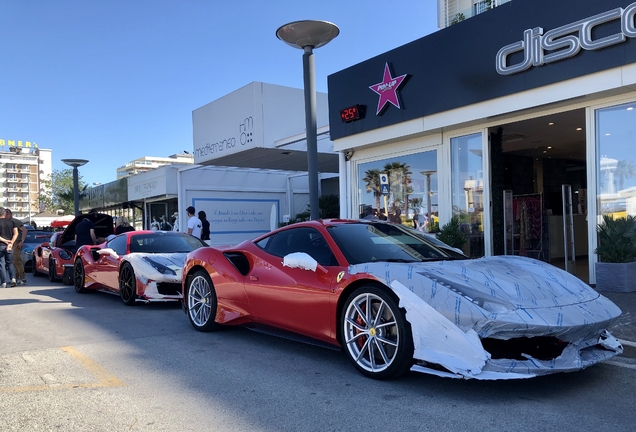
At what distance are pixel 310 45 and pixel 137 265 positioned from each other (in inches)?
182

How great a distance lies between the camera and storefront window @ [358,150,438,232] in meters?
11.0

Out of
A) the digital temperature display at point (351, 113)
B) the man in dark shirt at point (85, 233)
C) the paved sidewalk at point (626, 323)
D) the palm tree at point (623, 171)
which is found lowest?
the paved sidewalk at point (626, 323)

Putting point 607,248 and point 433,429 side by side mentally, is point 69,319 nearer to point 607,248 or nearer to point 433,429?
point 433,429

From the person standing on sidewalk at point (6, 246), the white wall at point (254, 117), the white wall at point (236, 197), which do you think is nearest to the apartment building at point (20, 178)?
the white wall at point (236, 197)

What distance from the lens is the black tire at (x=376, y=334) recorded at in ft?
12.6

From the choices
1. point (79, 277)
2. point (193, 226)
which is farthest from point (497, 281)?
point (193, 226)

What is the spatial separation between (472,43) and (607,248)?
4152 millimetres

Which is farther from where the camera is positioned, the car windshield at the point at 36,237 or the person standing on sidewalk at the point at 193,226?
the car windshield at the point at 36,237

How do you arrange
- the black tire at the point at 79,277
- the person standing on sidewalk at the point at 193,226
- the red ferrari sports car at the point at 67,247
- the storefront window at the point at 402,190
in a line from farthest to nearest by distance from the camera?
the person standing on sidewalk at the point at 193,226
the red ferrari sports car at the point at 67,247
the storefront window at the point at 402,190
the black tire at the point at 79,277

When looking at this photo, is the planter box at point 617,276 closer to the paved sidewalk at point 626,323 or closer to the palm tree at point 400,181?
the paved sidewalk at point 626,323

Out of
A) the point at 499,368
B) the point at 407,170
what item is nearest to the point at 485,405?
the point at 499,368

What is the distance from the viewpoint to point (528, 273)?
4.27 m

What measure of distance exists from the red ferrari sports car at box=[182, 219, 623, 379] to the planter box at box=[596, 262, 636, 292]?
3321mm

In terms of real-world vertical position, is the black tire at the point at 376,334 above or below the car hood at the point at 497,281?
below
